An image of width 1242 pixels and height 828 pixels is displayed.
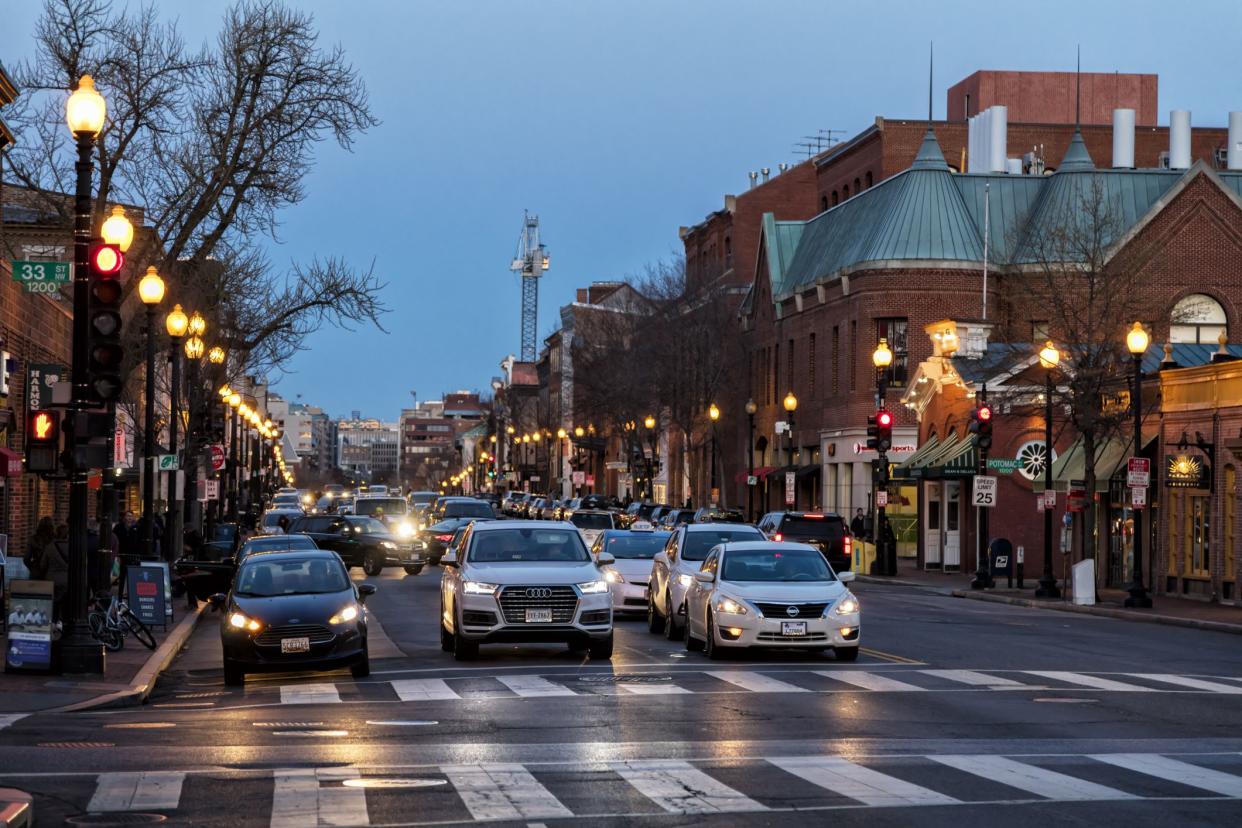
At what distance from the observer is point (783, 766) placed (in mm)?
13109

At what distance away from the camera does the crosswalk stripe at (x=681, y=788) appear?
1116cm

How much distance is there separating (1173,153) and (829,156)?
19.8 metres

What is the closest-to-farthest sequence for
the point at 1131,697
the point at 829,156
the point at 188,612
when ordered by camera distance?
the point at 1131,697 < the point at 188,612 < the point at 829,156

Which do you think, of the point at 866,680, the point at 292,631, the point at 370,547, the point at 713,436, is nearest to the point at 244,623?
the point at 292,631

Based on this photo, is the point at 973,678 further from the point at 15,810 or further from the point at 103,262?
the point at 15,810

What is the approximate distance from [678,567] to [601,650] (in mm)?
4359

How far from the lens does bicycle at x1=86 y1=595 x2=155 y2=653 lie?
2334 centimetres

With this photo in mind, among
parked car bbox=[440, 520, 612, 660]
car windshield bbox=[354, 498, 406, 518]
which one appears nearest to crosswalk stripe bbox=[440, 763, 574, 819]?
parked car bbox=[440, 520, 612, 660]

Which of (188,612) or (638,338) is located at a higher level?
(638,338)

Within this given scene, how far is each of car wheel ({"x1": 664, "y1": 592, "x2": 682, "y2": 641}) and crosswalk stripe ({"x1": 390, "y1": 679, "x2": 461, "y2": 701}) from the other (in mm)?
6706

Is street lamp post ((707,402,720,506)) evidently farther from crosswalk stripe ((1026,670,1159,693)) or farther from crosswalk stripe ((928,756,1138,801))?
crosswalk stripe ((928,756,1138,801))

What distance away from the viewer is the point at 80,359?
20.2 meters

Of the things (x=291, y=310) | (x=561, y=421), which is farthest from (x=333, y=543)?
(x=561, y=421)

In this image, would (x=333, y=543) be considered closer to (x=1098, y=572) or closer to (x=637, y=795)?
(x=1098, y=572)
